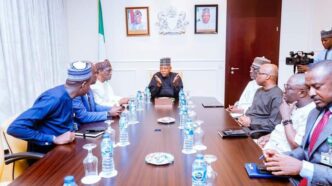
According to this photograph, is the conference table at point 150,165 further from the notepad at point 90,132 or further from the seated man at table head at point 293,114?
the seated man at table head at point 293,114

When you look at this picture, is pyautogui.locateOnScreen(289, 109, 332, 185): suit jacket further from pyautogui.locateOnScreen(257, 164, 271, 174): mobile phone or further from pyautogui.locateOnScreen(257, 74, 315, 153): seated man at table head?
pyautogui.locateOnScreen(257, 74, 315, 153): seated man at table head

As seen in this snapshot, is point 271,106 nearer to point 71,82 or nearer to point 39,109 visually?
point 71,82

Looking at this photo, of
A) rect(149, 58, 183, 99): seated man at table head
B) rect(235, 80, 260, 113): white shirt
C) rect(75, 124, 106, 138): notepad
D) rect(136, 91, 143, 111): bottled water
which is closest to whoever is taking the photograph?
rect(75, 124, 106, 138): notepad

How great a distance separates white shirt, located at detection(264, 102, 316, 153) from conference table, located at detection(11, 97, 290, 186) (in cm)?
30

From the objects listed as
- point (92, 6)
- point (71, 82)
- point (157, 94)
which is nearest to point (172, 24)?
point (92, 6)

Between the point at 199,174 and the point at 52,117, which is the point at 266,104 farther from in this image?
the point at 52,117

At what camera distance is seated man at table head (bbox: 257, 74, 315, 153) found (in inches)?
72.2

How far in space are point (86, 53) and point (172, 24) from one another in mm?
1755

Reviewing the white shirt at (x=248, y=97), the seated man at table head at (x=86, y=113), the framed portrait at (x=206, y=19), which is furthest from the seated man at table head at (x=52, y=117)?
the framed portrait at (x=206, y=19)

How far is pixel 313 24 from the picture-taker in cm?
493

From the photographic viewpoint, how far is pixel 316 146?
1329 millimetres

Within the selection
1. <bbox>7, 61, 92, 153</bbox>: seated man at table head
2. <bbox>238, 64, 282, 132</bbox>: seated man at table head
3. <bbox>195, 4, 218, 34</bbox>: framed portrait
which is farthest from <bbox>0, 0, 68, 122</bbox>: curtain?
<bbox>238, 64, 282, 132</bbox>: seated man at table head

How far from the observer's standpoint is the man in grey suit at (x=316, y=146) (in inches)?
49.7

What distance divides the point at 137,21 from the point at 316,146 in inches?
170
